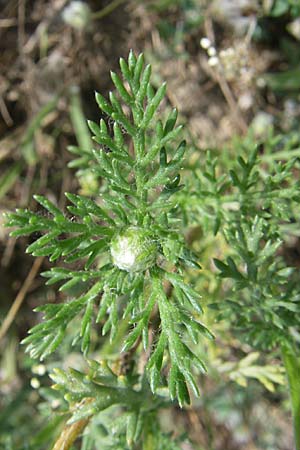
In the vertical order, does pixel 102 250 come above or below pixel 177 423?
above

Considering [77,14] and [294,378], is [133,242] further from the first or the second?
[77,14]

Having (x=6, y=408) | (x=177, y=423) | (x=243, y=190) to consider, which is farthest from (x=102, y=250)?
(x=177, y=423)

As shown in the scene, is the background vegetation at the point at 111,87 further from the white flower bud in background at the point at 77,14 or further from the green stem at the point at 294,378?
the green stem at the point at 294,378

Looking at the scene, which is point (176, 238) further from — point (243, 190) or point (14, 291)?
point (14, 291)

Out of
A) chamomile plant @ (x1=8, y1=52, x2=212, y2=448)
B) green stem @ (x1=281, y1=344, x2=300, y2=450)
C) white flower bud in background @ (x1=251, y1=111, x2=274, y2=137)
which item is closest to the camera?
chamomile plant @ (x1=8, y1=52, x2=212, y2=448)

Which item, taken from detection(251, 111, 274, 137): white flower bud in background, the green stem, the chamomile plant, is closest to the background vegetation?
detection(251, 111, 274, 137): white flower bud in background

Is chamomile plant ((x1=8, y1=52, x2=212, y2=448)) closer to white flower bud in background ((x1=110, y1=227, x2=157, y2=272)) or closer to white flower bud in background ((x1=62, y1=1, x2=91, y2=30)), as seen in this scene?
white flower bud in background ((x1=110, y1=227, x2=157, y2=272))

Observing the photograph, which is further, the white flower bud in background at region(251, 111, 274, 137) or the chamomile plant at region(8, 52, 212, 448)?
the white flower bud in background at region(251, 111, 274, 137)
